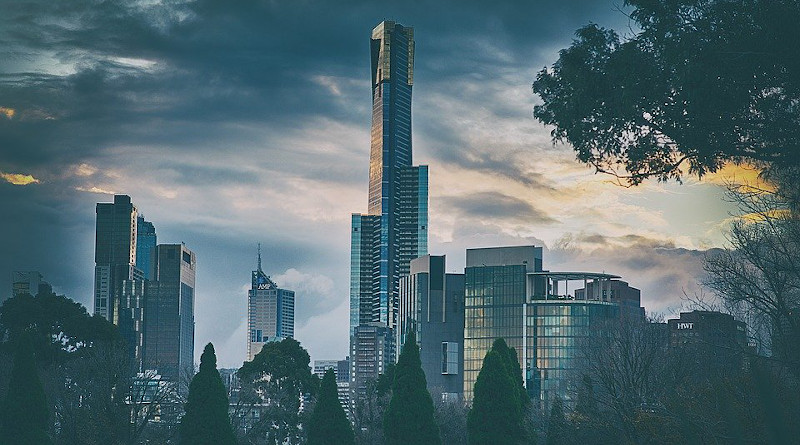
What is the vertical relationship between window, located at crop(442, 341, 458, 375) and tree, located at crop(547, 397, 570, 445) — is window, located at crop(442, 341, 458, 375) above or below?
above

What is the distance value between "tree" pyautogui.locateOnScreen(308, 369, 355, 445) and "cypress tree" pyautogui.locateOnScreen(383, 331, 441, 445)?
280 centimetres

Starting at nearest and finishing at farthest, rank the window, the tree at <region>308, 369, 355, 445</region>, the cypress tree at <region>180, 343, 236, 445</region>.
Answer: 1. the cypress tree at <region>180, 343, 236, 445</region>
2. the tree at <region>308, 369, 355, 445</region>
3. the window

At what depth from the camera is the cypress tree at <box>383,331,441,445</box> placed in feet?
204

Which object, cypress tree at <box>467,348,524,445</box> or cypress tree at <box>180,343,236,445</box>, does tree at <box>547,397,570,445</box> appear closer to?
cypress tree at <box>467,348,524,445</box>

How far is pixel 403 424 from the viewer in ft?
205

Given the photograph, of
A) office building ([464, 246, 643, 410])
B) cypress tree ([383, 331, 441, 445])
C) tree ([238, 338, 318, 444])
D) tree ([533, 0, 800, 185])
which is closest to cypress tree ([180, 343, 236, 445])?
cypress tree ([383, 331, 441, 445])

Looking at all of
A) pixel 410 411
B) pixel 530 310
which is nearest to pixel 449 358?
pixel 530 310

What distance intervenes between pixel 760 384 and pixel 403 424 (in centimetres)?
5840

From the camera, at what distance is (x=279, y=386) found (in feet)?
278

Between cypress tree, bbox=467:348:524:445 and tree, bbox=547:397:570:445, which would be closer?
cypress tree, bbox=467:348:524:445

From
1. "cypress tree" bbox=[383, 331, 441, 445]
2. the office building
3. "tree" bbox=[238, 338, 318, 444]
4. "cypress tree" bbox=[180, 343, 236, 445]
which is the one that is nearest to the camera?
"cypress tree" bbox=[180, 343, 236, 445]

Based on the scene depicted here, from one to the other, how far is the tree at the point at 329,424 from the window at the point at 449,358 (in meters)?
131

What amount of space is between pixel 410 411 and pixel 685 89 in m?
42.0

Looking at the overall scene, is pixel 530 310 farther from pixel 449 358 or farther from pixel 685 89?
pixel 685 89
